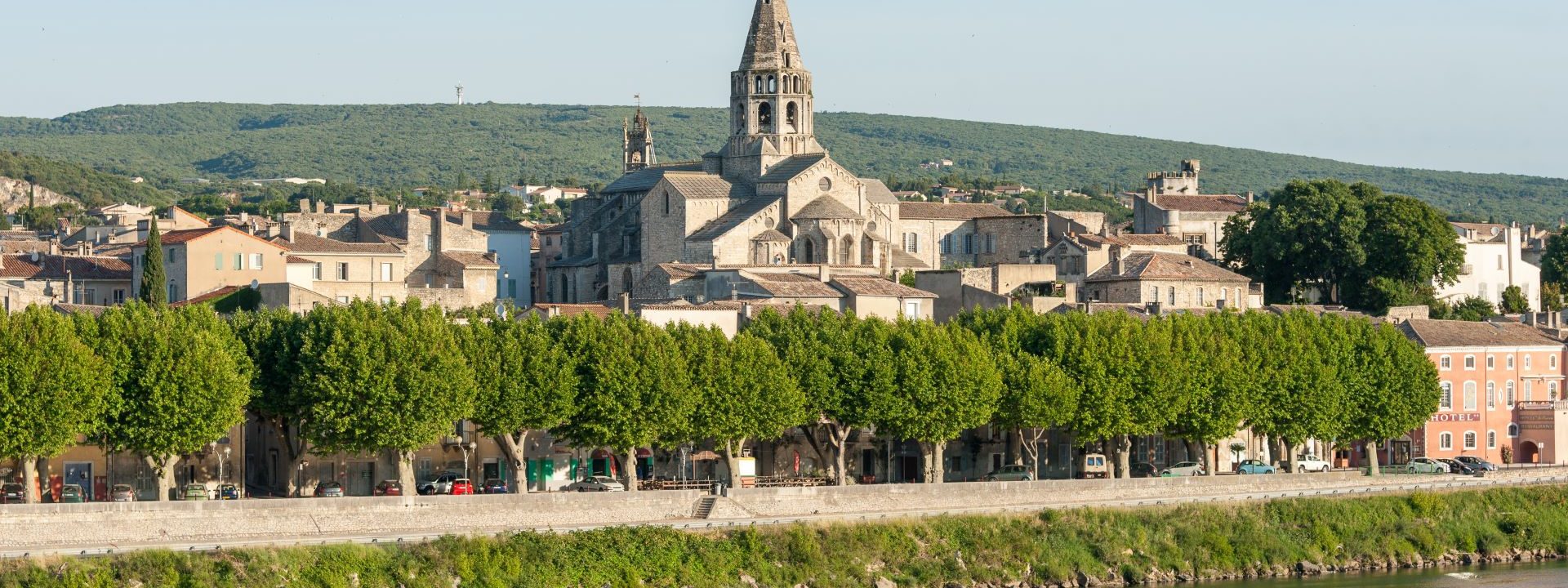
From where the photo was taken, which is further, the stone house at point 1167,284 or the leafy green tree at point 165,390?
the stone house at point 1167,284

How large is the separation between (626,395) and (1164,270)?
4149cm

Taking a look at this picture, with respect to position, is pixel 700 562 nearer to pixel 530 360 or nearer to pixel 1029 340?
pixel 530 360

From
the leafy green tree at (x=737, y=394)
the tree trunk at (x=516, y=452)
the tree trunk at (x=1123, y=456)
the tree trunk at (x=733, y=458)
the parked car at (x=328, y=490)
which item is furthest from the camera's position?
the tree trunk at (x=1123, y=456)

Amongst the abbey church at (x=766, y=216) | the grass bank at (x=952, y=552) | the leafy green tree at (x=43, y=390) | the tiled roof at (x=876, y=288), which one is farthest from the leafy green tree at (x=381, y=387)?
the abbey church at (x=766, y=216)

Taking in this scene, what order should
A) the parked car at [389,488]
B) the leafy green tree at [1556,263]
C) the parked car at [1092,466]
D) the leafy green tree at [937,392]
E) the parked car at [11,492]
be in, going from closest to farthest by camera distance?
the parked car at [11,492] → the parked car at [389,488] → the leafy green tree at [937,392] → the parked car at [1092,466] → the leafy green tree at [1556,263]

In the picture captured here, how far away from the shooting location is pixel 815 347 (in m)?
67.7

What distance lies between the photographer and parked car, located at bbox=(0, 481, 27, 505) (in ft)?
192

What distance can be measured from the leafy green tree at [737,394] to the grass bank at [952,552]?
5775 millimetres

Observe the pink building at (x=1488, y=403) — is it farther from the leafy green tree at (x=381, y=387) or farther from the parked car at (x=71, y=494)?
the parked car at (x=71, y=494)

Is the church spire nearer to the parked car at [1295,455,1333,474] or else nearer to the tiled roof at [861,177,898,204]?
the tiled roof at [861,177,898,204]

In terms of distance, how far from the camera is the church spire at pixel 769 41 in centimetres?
11406

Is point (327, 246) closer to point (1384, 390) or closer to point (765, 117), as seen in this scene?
point (765, 117)

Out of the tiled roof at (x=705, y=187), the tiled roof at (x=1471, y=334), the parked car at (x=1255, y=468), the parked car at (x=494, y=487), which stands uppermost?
the tiled roof at (x=705, y=187)

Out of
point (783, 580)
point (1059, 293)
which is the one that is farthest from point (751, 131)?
point (783, 580)
